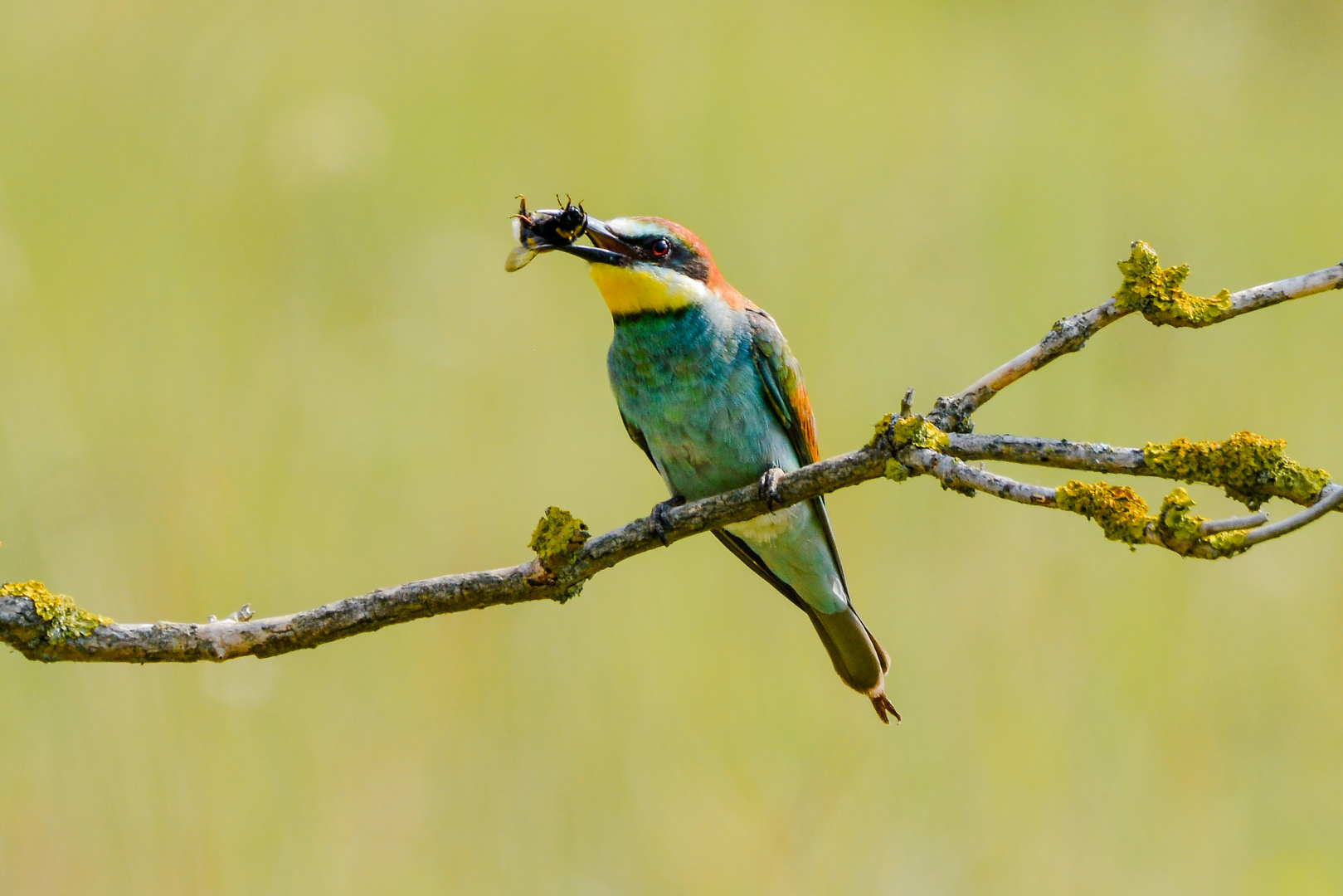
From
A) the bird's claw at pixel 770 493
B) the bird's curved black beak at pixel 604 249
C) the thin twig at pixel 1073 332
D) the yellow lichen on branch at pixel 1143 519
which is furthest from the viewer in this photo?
the bird's curved black beak at pixel 604 249

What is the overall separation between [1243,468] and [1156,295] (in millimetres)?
271

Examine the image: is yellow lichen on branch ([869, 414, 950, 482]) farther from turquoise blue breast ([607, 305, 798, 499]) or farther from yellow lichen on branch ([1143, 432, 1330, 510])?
turquoise blue breast ([607, 305, 798, 499])

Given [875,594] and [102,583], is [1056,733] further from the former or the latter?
[102,583]

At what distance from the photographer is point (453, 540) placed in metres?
3.40

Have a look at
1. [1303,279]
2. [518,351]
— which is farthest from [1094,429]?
[1303,279]

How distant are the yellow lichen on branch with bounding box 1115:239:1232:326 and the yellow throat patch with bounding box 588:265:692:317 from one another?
1.15m

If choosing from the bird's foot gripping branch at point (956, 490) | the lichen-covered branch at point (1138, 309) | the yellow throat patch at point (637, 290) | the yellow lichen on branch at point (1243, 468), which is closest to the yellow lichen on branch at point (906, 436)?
the bird's foot gripping branch at point (956, 490)

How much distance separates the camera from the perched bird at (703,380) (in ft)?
8.20

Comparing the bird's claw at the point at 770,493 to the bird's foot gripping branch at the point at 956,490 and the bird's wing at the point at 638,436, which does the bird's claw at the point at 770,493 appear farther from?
→ the bird's wing at the point at 638,436

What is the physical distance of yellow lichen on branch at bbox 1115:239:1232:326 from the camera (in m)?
1.48

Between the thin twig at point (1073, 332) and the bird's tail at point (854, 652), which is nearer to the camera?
the thin twig at point (1073, 332)

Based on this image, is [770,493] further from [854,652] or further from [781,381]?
[854,652]

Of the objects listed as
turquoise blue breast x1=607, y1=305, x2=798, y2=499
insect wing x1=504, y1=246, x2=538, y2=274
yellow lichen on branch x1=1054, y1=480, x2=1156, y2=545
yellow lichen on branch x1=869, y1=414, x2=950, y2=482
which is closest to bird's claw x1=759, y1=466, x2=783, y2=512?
yellow lichen on branch x1=869, y1=414, x2=950, y2=482

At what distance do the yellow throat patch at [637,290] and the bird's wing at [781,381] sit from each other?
21cm
